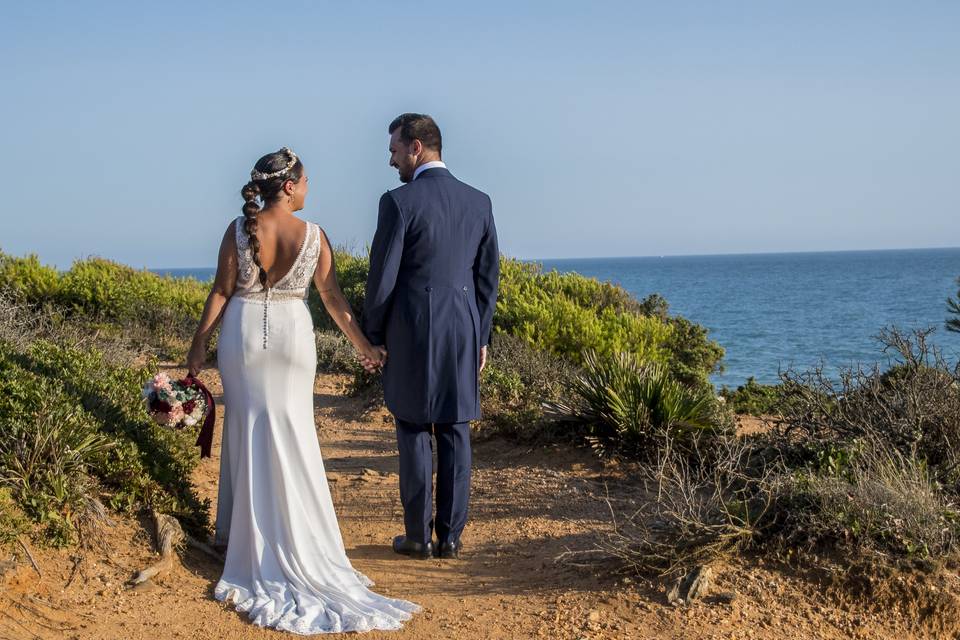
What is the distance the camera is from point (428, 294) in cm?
521

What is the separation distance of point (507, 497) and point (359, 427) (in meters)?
2.91

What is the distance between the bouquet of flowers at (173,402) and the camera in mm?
5078

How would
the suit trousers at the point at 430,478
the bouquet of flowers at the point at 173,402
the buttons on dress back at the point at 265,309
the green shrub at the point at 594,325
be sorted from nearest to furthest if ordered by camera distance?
the buttons on dress back at the point at 265,309 < the bouquet of flowers at the point at 173,402 < the suit trousers at the point at 430,478 < the green shrub at the point at 594,325

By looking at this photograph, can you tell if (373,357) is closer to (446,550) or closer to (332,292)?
(332,292)

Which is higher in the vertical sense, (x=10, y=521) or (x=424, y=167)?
(x=424, y=167)

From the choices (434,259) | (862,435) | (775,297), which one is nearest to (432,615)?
(434,259)

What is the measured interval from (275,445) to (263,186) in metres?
1.30

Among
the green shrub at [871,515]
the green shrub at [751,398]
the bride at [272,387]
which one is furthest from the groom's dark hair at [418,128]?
the green shrub at [751,398]

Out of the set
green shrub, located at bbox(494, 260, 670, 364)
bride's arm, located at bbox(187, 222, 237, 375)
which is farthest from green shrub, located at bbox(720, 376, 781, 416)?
bride's arm, located at bbox(187, 222, 237, 375)

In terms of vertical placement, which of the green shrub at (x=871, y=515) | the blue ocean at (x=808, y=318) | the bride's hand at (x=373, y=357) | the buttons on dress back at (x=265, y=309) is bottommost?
the blue ocean at (x=808, y=318)

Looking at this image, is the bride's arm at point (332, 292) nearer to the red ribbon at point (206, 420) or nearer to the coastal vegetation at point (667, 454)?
the red ribbon at point (206, 420)

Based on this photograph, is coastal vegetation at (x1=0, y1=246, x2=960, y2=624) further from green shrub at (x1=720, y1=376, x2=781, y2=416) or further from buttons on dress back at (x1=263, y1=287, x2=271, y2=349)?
buttons on dress back at (x1=263, y1=287, x2=271, y2=349)

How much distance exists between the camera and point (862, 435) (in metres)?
5.98

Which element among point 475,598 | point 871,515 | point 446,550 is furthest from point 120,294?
point 871,515
